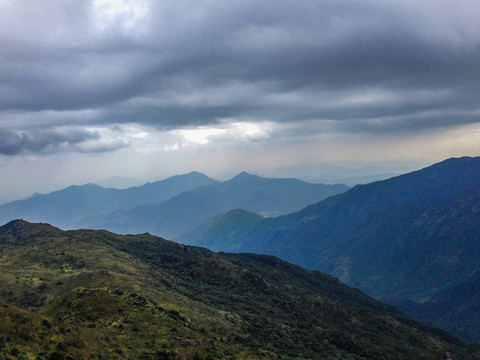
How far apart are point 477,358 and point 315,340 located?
358ft

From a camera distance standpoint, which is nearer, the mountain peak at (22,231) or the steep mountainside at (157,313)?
the steep mountainside at (157,313)

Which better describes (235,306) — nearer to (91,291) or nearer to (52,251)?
(91,291)

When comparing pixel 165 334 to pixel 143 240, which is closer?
pixel 165 334

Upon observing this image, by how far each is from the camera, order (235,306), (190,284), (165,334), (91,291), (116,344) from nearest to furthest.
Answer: (116,344)
(165,334)
(91,291)
(235,306)
(190,284)

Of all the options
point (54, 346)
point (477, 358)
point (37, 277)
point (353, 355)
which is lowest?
point (477, 358)

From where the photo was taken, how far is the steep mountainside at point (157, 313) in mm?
42438

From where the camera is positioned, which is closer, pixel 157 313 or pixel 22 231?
pixel 157 313

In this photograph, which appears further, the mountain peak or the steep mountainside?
the mountain peak

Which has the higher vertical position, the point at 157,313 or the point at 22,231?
the point at 22,231

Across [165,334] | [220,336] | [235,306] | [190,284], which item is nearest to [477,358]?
[235,306]

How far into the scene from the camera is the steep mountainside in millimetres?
42438

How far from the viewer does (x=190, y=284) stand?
121 metres

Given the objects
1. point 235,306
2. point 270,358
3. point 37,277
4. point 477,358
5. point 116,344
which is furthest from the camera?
point 477,358

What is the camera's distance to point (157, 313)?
63.7 metres
